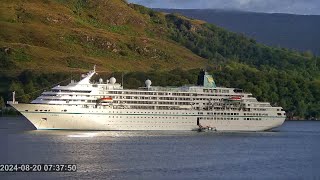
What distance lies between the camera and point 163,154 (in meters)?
91.6

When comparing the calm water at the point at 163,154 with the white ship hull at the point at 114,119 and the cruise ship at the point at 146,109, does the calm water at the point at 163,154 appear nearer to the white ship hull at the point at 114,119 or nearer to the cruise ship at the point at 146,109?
the white ship hull at the point at 114,119

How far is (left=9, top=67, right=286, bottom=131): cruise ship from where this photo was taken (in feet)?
404

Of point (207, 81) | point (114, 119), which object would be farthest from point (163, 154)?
point (207, 81)

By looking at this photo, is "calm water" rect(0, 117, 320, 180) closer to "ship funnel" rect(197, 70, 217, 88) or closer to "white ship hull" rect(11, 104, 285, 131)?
"white ship hull" rect(11, 104, 285, 131)

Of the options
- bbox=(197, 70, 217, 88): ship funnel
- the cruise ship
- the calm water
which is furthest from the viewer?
bbox=(197, 70, 217, 88): ship funnel

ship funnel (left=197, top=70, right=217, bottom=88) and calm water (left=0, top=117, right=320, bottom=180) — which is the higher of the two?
ship funnel (left=197, top=70, right=217, bottom=88)

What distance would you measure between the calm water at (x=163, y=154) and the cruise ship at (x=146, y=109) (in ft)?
8.86

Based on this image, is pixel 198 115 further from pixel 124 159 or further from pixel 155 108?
pixel 124 159

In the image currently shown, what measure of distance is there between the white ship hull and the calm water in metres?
2.32

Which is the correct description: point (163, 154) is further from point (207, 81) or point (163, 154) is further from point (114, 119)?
point (207, 81)

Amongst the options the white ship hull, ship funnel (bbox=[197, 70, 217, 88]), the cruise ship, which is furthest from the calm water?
ship funnel (bbox=[197, 70, 217, 88])

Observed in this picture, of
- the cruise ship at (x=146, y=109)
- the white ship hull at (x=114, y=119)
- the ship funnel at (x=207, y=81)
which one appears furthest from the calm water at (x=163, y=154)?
the ship funnel at (x=207, y=81)

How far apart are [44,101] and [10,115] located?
73.0 metres

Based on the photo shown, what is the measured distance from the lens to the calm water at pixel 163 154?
76062mm
